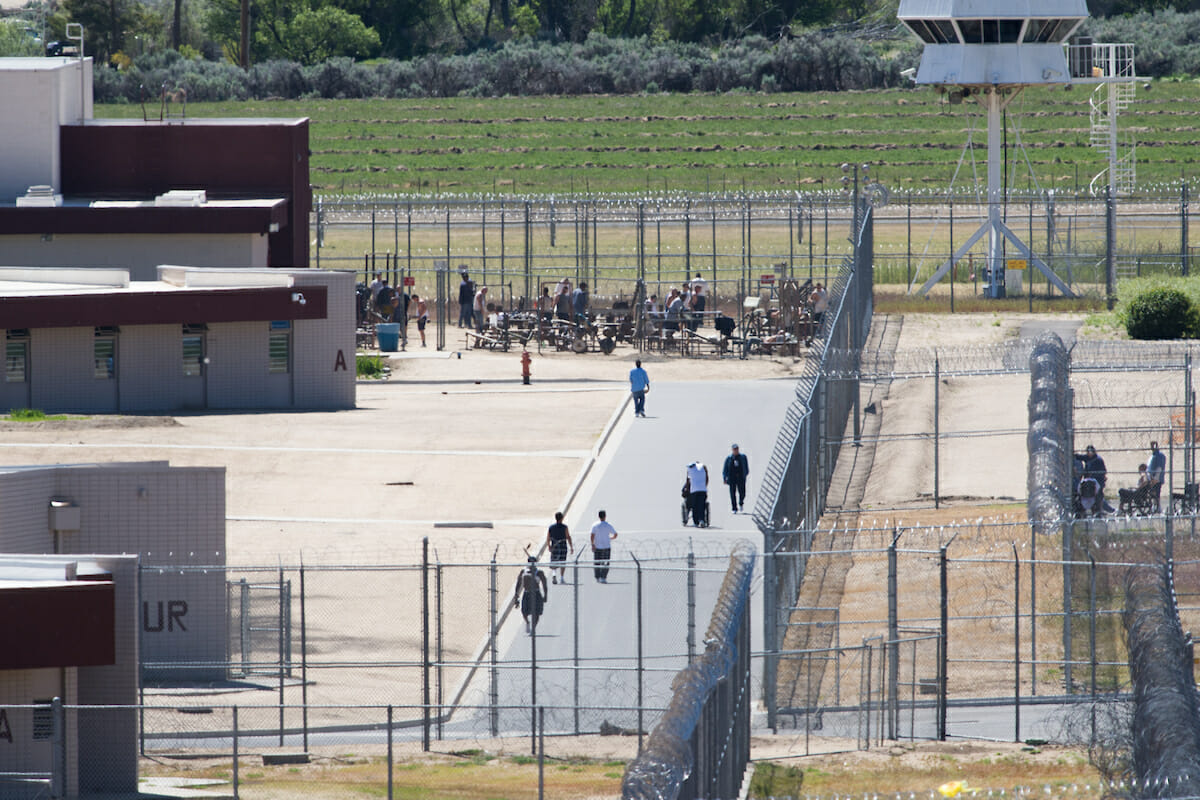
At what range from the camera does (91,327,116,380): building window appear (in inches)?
1416

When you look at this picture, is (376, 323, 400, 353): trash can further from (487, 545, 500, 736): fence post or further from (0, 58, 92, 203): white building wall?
(487, 545, 500, 736): fence post

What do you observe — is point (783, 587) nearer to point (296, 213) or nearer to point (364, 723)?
point (364, 723)

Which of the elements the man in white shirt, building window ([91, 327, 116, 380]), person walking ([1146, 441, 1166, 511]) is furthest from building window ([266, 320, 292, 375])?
person walking ([1146, 441, 1166, 511])

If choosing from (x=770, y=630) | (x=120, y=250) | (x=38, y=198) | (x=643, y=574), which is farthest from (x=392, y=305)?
(x=770, y=630)

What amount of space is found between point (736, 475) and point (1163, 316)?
17953mm

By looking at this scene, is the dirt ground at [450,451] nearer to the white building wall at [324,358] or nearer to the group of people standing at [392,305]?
the white building wall at [324,358]

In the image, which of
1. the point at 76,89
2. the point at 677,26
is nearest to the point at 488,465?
the point at 76,89

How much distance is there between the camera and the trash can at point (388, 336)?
43.8 meters

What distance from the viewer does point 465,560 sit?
23.6m

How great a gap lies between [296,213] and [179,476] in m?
26.3

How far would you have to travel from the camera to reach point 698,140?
84375 mm

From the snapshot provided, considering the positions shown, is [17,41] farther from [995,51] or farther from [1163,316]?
[1163,316]

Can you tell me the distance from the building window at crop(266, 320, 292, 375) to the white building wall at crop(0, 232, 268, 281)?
18.1ft

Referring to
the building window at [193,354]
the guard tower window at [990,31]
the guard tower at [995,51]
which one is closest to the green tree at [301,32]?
the guard tower at [995,51]
